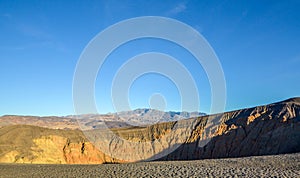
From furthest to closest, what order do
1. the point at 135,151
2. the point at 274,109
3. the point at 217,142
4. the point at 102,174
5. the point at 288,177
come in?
the point at 135,151
the point at 217,142
the point at 274,109
the point at 102,174
the point at 288,177

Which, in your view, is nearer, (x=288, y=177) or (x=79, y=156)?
(x=288, y=177)

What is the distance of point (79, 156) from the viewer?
64750mm

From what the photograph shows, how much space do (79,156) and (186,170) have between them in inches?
2020

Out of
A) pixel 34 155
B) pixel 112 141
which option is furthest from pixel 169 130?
pixel 34 155

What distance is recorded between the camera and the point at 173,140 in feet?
224

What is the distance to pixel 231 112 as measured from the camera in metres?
64.4

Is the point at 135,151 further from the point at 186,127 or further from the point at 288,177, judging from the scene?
the point at 288,177

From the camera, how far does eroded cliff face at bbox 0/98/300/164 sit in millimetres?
49562

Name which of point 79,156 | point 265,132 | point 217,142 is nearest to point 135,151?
point 79,156

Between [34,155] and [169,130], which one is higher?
[169,130]

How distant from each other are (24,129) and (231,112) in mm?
44165

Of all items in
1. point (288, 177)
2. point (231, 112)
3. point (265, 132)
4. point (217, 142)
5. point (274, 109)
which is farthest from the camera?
A: point (231, 112)

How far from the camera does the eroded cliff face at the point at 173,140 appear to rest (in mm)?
49562

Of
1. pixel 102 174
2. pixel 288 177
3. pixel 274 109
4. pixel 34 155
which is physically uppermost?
pixel 274 109
